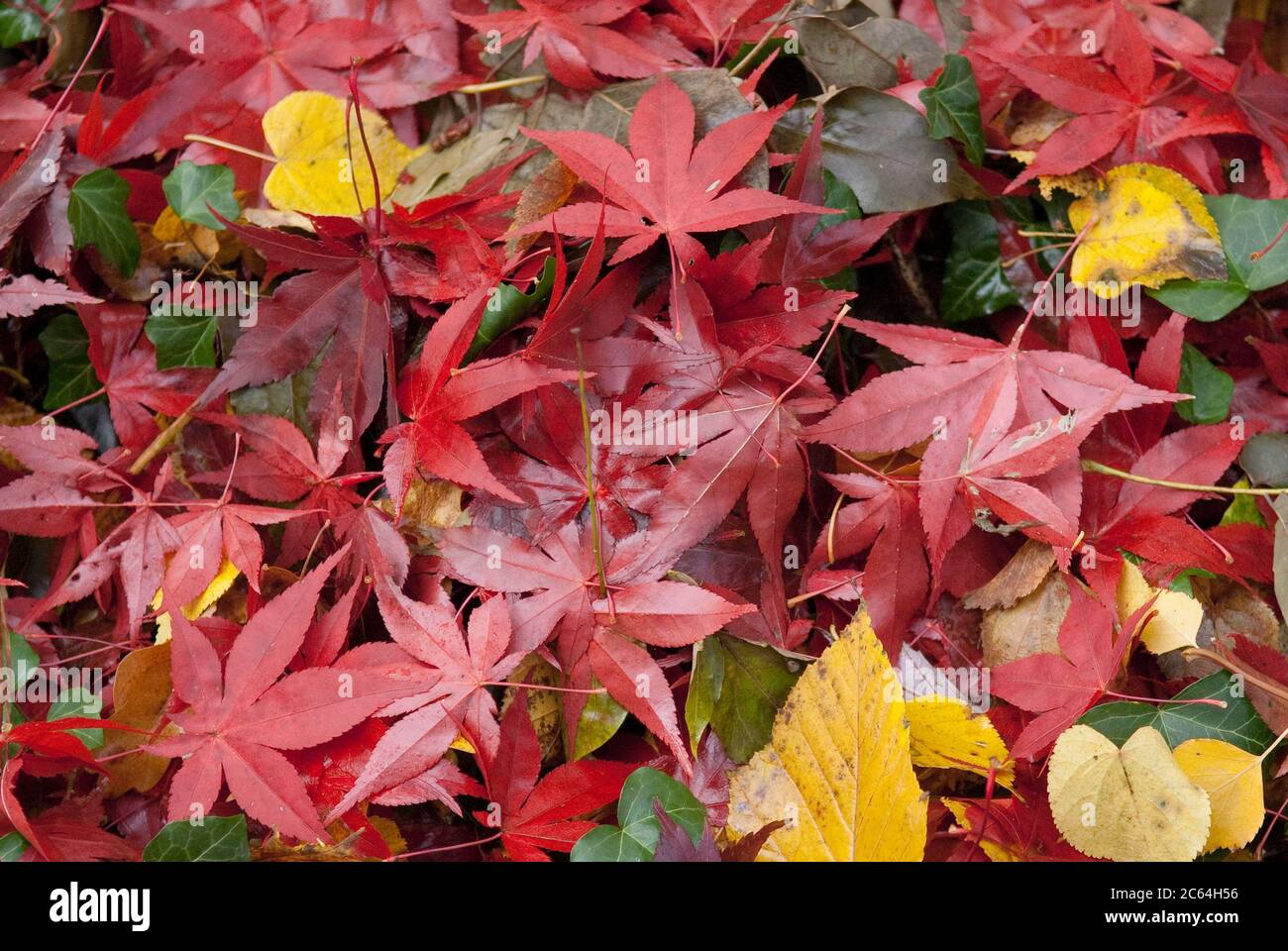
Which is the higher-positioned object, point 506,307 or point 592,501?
point 506,307

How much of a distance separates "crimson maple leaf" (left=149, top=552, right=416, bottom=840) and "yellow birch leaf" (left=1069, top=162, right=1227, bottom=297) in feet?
2.74

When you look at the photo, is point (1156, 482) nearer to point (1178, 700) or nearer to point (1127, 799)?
point (1178, 700)

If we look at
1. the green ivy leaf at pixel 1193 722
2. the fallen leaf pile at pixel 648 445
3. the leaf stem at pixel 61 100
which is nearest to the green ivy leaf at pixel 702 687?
the fallen leaf pile at pixel 648 445

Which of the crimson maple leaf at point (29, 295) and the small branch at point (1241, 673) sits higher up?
the crimson maple leaf at point (29, 295)

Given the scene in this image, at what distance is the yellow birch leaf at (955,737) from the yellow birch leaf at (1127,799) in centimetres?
6

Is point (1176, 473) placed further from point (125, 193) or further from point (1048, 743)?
point (125, 193)

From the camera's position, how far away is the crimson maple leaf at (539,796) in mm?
860

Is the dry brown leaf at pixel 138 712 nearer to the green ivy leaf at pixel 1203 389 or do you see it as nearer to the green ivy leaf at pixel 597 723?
the green ivy leaf at pixel 597 723

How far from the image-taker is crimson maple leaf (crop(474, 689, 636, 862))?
860mm

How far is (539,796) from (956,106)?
2.69ft

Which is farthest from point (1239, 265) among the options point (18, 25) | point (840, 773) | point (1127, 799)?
point (18, 25)

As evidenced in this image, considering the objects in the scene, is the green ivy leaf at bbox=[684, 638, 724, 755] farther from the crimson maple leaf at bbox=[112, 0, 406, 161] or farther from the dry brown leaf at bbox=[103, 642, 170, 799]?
the crimson maple leaf at bbox=[112, 0, 406, 161]

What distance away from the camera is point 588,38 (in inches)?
39.9
